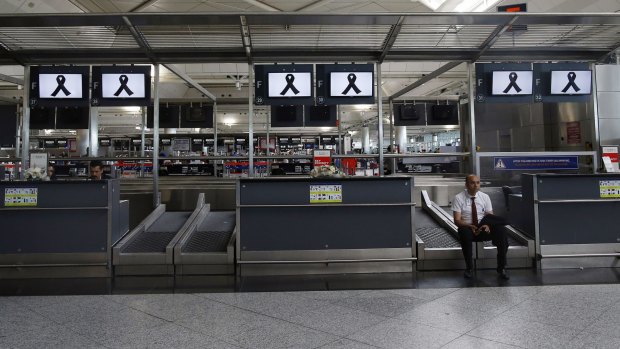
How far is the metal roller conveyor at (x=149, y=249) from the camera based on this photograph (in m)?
5.39

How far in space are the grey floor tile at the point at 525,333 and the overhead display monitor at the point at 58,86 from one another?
7.02 m

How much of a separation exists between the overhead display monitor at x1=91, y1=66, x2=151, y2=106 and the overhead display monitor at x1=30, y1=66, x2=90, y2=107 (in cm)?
19

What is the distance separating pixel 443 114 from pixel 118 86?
28.1 feet

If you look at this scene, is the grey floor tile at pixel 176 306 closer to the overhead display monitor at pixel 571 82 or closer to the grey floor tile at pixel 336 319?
the grey floor tile at pixel 336 319

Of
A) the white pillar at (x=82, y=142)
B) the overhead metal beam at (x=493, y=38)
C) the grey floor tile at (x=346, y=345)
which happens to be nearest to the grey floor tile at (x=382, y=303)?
the grey floor tile at (x=346, y=345)

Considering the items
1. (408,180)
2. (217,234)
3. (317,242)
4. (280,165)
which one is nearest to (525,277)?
(408,180)

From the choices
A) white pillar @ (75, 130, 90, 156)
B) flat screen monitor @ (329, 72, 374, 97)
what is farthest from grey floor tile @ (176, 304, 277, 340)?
white pillar @ (75, 130, 90, 156)

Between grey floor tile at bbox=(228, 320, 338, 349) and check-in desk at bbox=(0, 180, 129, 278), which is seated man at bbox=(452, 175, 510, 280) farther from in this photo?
check-in desk at bbox=(0, 180, 129, 278)

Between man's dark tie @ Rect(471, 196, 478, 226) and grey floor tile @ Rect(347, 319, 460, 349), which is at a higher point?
man's dark tie @ Rect(471, 196, 478, 226)

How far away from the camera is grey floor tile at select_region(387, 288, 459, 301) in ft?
14.2

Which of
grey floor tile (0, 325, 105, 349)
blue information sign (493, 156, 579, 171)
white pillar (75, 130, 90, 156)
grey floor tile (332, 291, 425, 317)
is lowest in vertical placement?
grey floor tile (332, 291, 425, 317)

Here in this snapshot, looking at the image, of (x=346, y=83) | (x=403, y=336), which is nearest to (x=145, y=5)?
(x=346, y=83)

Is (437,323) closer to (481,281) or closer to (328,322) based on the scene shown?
(328,322)

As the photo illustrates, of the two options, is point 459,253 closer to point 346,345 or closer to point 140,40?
point 346,345
